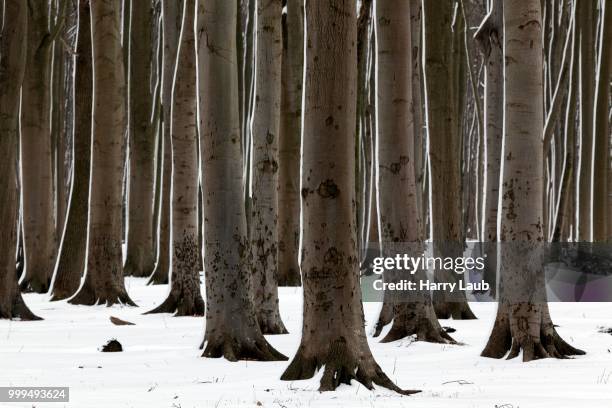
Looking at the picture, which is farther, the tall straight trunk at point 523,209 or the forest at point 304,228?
the tall straight trunk at point 523,209

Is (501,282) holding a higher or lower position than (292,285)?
higher

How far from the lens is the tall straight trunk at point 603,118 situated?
1370 centimetres

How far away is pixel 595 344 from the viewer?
7.86 m

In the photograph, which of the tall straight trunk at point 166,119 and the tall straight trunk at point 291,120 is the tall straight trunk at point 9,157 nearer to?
the tall straight trunk at point 166,119

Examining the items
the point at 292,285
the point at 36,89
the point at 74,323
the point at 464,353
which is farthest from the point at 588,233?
the point at 36,89

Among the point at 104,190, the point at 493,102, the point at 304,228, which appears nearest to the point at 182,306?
the point at 104,190

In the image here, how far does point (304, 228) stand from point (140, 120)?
1051 centimetres

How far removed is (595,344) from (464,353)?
1486mm

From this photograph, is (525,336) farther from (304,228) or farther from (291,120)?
(291,120)

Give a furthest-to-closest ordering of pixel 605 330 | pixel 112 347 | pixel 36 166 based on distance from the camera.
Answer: pixel 36 166, pixel 605 330, pixel 112 347

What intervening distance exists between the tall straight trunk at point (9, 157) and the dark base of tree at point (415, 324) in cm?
439

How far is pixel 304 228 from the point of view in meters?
5.63

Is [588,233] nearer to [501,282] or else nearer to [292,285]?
[292,285]

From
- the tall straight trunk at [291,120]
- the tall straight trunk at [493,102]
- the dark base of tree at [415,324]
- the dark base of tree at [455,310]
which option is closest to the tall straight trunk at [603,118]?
the tall straight trunk at [493,102]
